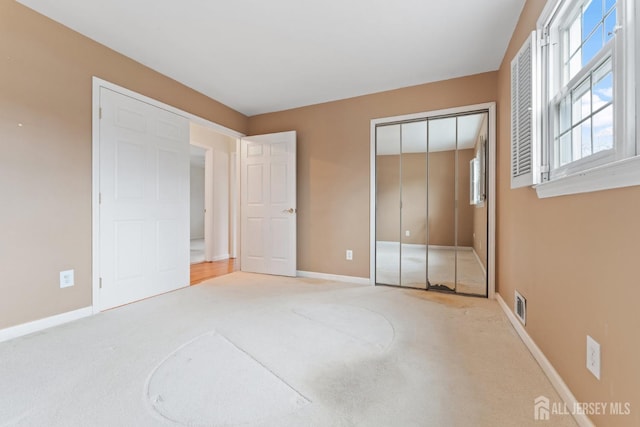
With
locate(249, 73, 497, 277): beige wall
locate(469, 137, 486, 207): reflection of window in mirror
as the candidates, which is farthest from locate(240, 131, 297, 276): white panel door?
locate(469, 137, 486, 207): reflection of window in mirror

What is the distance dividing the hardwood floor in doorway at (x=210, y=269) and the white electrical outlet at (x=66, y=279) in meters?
1.39

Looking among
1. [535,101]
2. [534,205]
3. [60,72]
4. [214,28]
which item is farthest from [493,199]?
[60,72]

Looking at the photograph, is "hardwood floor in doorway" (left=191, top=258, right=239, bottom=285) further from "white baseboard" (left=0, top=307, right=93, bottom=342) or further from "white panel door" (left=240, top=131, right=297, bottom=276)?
"white baseboard" (left=0, top=307, right=93, bottom=342)

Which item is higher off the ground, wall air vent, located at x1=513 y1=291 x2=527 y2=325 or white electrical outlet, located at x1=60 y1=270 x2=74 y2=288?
white electrical outlet, located at x1=60 y1=270 x2=74 y2=288

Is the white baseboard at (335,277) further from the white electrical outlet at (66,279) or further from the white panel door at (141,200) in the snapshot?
the white electrical outlet at (66,279)

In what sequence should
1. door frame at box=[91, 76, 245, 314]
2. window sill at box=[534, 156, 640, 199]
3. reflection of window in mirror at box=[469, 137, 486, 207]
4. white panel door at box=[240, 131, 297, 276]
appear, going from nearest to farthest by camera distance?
window sill at box=[534, 156, 640, 199] < door frame at box=[91, 76, 245, 314] < reflection of window in mirror at box=[469, 137, 486, 207] < white panel door at box=[240, 131, 297, 276]

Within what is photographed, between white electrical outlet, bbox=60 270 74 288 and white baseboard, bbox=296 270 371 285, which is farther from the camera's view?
white baseboard, bbox=296 270 371 285

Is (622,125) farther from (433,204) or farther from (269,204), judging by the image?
(269,204)

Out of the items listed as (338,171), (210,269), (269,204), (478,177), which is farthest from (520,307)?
(210,269)

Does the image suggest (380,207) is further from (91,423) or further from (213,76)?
(91,423)

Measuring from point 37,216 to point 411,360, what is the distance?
292cm

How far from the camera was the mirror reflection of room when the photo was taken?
10.4ft

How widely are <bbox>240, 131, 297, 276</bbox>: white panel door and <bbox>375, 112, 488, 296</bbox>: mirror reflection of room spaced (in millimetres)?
1223

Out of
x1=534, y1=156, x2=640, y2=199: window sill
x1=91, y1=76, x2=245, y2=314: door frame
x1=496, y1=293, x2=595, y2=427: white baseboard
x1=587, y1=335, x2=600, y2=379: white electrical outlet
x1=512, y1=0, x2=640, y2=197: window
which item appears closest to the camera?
x1=534, y1=156, x2=640, y2=199: window sill
